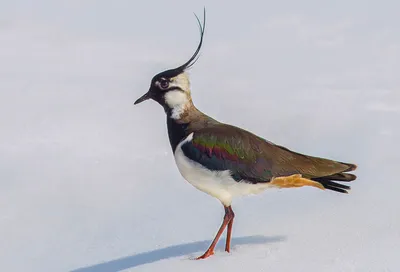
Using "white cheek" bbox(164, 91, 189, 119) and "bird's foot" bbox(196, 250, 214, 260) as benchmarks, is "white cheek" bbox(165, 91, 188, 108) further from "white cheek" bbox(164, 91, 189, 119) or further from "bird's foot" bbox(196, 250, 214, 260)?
"bird's foot" bbox(196, 250, 214, 260)

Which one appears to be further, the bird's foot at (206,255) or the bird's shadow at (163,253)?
the bird's shadow at (163,253)

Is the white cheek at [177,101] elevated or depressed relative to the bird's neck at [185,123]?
elevated

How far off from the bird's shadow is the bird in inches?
10.1

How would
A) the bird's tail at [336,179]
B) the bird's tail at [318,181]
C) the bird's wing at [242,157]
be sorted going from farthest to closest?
the bird's tail at [336,179], the bird's tail at [318,181], the bird's wing at [242,157]

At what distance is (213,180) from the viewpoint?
705 centimetres

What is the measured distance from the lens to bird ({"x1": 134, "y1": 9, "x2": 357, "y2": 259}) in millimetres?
7047

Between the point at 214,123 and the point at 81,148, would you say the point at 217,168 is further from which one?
the point at 81,148

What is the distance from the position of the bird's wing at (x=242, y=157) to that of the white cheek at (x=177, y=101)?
25cm

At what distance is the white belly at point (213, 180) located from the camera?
7039 mm

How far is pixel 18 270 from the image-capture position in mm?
7574

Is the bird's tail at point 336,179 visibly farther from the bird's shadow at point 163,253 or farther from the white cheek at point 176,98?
the white cheek at point 176,98

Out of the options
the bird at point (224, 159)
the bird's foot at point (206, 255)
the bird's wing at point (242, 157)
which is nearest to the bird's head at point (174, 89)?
the bird at point (224, 159)

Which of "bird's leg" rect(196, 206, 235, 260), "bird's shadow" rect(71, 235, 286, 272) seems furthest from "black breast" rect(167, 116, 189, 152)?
"bird's shadow" rect(71, 235, 286, 272)

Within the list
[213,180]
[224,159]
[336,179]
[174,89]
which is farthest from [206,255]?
[174,89]
